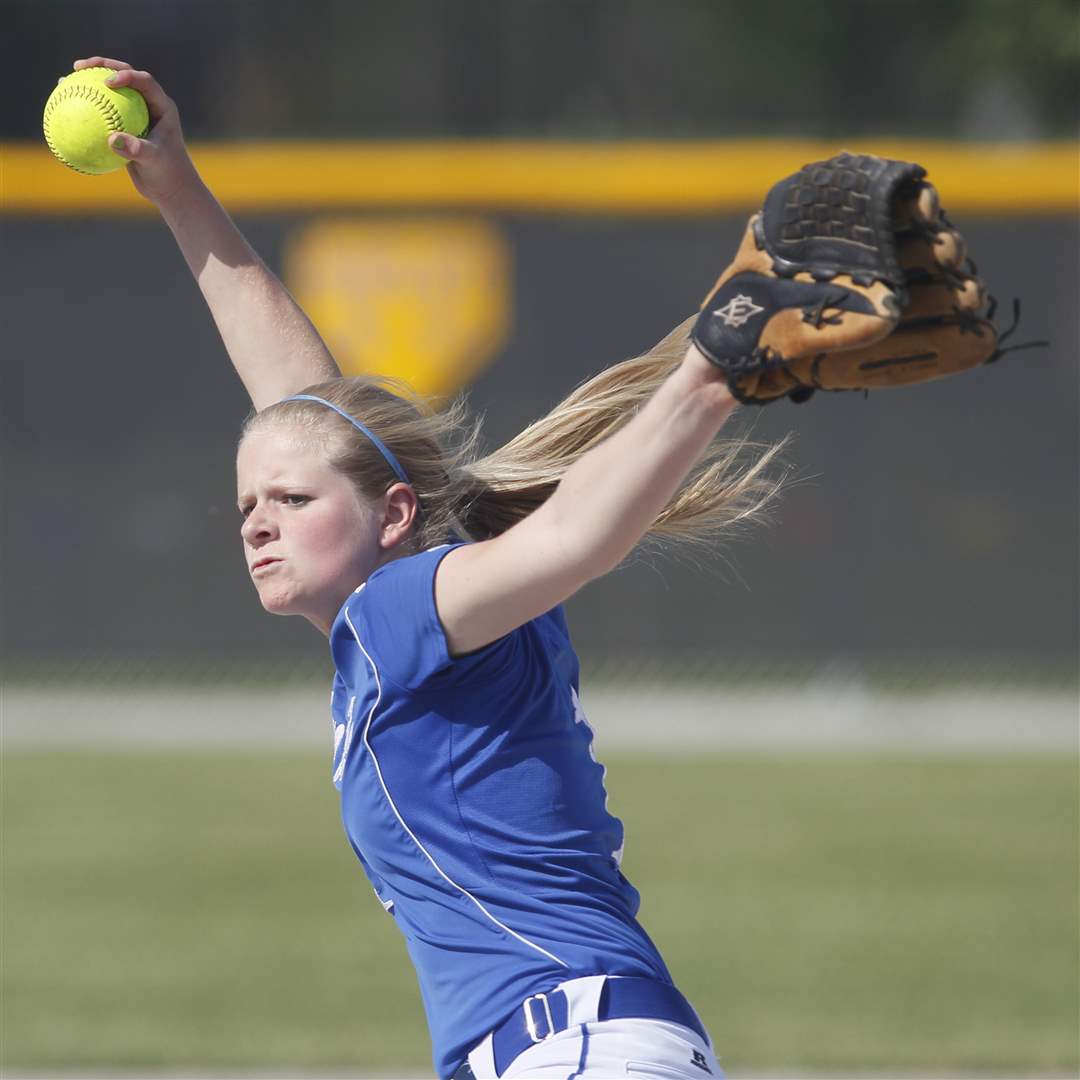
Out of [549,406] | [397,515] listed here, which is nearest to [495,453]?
[397,515]

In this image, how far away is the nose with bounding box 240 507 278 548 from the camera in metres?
2.23

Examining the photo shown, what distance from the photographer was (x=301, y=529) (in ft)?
7.31

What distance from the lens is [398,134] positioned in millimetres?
17422

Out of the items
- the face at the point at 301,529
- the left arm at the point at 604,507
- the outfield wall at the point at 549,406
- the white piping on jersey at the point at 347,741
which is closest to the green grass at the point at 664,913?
the outfield wall at the point at 549,406

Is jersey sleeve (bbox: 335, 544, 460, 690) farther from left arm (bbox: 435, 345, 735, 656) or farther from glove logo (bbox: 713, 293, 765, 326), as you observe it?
glove logo (bbox: 713, 293, 765, 326)

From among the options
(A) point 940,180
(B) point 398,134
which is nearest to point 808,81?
(B) point 398,134

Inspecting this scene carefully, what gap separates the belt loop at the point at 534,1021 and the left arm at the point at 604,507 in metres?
0.47

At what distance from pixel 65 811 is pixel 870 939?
356cm

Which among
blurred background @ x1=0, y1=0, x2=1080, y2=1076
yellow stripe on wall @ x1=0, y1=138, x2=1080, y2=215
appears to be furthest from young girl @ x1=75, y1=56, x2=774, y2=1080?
yellow stripe on wall @ x1=0, y1=138, x2=1080, y2=215

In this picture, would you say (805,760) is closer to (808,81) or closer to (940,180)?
(940,180)

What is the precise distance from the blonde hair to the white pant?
64cm

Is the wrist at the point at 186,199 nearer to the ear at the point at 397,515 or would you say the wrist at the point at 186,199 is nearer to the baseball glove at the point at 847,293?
the ear at the point at 397,515

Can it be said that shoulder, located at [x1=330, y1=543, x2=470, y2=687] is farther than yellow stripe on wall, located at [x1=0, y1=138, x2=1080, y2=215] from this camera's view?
No

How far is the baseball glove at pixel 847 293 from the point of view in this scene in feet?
5.99
